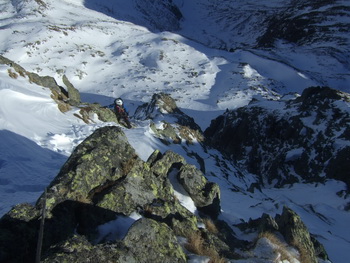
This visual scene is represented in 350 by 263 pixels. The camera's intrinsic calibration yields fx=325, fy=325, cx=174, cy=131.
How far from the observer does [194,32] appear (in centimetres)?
8475

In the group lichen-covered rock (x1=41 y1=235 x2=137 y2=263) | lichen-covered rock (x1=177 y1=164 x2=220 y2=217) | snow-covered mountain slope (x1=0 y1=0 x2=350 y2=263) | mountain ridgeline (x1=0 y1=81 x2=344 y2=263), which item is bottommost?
snow-covered mountain slope (x1=0 y1=0 x2=350 y2=263)

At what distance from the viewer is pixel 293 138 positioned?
2580 centimetres

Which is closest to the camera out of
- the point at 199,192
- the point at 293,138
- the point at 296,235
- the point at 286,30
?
the point at 296,235

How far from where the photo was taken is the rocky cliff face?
4988 mm

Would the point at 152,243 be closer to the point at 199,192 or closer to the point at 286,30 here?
the point at 199,192

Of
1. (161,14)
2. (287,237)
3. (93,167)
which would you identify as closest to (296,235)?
(287,237)

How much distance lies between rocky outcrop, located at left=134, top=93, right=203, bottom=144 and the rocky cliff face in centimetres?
1041

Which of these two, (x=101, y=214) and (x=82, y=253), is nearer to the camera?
(x=82, y=253)

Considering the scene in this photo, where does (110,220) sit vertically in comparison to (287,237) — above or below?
above

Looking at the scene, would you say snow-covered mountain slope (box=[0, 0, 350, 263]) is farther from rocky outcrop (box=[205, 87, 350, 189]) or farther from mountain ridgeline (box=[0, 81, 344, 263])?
mountain ridgeline (box=[0, 81, 344, 263])

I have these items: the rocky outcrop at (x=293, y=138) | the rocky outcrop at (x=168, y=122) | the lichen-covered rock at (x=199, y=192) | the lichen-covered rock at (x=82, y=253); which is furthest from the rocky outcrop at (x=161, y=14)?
the lichen-covered rock at (x=82, y=253)

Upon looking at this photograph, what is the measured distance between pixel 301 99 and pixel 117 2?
211 feet

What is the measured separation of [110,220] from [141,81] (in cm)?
3660

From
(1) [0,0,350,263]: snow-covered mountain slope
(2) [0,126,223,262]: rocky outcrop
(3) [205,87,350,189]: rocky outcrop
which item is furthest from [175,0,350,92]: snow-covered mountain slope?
(2) [0,126,223,262]: rocky outcrop
